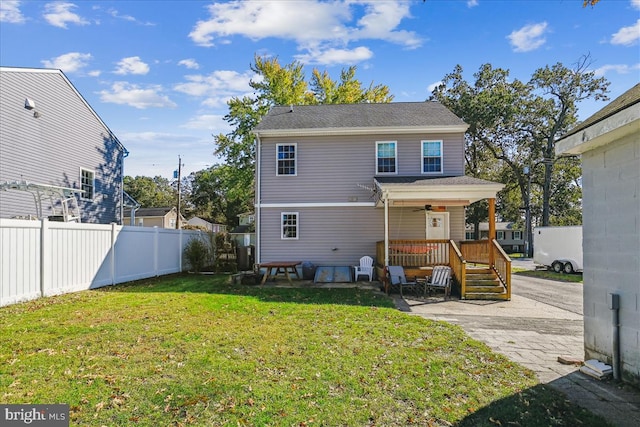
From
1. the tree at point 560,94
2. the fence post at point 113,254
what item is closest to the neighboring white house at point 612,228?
the fence post at point 113,254

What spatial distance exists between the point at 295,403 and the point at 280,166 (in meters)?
11.7

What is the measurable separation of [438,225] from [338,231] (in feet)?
12.8

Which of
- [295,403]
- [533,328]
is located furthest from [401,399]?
[533,328]

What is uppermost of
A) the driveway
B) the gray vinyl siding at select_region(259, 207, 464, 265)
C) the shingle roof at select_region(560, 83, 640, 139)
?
the shingle roof at select_region(560, 83, 640, 139)

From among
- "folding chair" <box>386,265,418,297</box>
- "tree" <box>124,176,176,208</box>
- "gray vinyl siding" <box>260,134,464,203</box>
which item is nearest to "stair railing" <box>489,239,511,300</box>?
"folding chair" <box>386,265,418,297</box>

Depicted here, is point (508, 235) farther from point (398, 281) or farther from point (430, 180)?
point (398, 281)

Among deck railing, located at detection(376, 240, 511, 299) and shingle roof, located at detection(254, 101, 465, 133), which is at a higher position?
shingle roof, located at detection(254, 101, 465, 133)

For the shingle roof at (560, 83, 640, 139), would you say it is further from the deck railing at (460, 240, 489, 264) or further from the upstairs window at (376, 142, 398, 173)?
the upstairs window at (376, 142, 398, 173)

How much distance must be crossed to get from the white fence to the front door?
10.4 m

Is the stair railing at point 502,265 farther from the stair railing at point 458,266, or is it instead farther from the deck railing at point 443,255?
the stair railing at point 458,266

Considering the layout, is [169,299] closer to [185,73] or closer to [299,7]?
[299,7]

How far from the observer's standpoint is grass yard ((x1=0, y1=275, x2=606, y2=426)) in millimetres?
3273

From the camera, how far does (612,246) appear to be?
424 centimetres

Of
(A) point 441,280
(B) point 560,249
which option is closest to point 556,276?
(B) point 560,249
